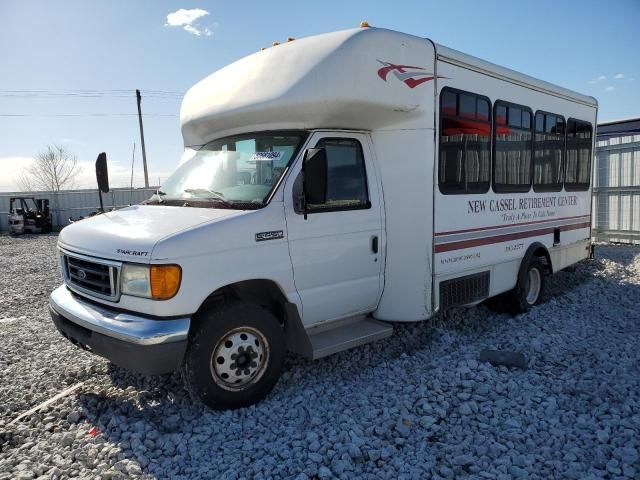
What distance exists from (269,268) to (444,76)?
279 cm

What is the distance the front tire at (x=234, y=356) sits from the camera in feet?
12.0

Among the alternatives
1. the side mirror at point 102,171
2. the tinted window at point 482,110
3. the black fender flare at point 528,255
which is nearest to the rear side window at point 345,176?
the tinted window at point 482,110

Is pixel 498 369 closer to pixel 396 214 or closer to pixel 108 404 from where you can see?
pixel 396 214

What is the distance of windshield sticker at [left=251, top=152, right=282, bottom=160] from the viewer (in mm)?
4266

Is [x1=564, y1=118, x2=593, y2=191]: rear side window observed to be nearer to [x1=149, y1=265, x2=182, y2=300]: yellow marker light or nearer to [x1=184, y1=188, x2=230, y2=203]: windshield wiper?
[x1=184, y1=188, x2=230, y2=203]: windshield wiper

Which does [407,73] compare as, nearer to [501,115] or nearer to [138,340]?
[501,115]

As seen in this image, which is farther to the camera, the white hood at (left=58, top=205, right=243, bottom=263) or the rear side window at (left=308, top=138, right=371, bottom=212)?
the rear side window at (left=308, top=138, right=371, bottom=212)

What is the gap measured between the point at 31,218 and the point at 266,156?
2254 cm

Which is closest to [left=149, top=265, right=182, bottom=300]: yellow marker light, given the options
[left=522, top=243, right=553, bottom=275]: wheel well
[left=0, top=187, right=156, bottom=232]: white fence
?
[left=522, top=243, right=553, bottom=275]: wheel well

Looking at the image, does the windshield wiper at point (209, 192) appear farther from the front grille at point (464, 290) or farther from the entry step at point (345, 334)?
the front grille at point (464, 290)

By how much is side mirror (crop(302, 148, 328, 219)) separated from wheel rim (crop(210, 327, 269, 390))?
1.20 meters

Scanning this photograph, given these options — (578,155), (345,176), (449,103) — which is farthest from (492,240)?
(578,155)

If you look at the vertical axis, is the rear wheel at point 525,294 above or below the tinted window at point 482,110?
below

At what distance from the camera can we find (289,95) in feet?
13.9
